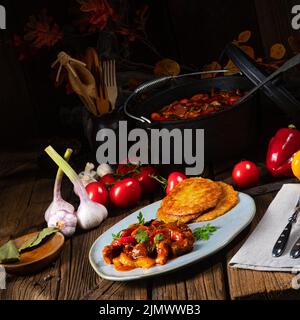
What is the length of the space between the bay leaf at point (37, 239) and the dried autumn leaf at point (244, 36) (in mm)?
2074

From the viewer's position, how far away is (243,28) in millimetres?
4379

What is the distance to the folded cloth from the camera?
8.09 feet

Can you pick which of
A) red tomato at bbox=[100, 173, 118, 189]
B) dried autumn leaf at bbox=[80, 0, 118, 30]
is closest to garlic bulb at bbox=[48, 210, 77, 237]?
red tomato at bbox=[100, 173, 118, 189]

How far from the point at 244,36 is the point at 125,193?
5.28 ft

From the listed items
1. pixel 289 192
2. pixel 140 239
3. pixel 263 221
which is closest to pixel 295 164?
pixel 289 192

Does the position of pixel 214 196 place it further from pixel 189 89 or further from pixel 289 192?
pixel 189 89

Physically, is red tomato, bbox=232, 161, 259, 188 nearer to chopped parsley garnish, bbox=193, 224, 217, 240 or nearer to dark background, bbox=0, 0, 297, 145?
chopped parsley garnish, bbox=193, 224, 217, 240

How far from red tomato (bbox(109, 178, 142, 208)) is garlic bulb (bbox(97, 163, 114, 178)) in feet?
0.93

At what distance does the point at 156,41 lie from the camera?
4.45 metres

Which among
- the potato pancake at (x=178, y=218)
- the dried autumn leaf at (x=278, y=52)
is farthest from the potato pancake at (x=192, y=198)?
the dried autumn leaf at (x=278, y=52)

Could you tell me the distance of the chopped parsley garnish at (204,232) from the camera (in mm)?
2666

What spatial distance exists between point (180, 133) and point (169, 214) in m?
0.56

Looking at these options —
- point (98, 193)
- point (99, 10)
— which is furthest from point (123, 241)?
point (99, 10)
